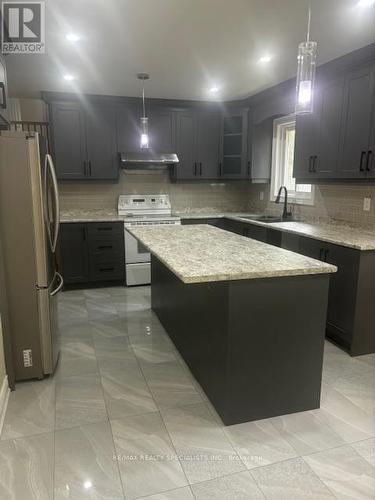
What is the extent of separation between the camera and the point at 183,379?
2561 mm

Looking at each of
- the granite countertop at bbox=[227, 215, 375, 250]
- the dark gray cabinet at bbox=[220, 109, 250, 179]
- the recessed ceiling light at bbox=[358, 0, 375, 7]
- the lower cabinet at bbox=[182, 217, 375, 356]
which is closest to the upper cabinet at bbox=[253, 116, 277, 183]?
the dark gray cabinet at bbox=[220, 109, 250, 179]

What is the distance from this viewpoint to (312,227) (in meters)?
3.70

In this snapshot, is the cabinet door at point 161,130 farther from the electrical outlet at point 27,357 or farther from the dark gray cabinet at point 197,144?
the electrical outlet at point 27,357

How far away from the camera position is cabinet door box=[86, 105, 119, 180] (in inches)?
184

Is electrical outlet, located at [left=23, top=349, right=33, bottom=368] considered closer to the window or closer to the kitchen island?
the kitchen island

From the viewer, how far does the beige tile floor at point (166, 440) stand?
1.66 meters

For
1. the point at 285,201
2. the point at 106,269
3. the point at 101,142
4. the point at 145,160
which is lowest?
the point at 106,269

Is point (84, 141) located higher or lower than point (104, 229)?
higher

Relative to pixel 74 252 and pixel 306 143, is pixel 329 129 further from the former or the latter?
pixel 74 252

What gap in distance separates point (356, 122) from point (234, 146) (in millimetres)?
2242

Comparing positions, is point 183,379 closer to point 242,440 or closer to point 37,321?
point 242,440

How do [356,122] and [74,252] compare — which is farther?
[74,252]

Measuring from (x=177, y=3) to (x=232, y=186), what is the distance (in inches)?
141

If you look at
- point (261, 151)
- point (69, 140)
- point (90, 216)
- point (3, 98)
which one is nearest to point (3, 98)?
point (3, 98)
